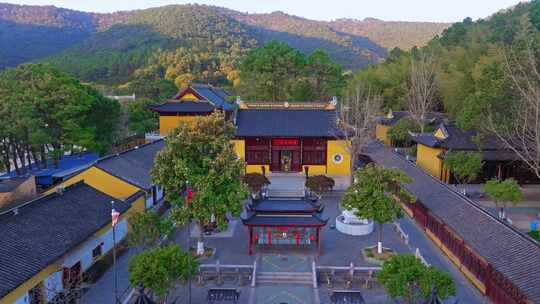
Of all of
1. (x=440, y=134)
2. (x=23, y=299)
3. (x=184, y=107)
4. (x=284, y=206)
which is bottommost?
(x=23, y=299)

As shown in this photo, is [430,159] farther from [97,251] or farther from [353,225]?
[97,251]

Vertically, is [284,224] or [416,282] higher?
[416,282]

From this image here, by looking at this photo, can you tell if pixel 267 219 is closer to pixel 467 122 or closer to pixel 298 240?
pixel 298 240

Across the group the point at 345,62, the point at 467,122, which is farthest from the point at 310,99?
the point at 345,62

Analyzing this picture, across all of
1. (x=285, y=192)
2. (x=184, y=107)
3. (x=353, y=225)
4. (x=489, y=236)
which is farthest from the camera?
(x=184, y=107)

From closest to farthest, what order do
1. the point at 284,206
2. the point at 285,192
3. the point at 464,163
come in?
the point at 284,206 → the point at 464,163 → the point at 285,192

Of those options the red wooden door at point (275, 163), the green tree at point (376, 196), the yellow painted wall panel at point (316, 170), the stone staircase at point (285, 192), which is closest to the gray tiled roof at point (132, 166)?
the stone staircase at point (285, 192)

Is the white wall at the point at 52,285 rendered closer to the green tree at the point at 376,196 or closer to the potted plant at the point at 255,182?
the green tree at the point at 376,196

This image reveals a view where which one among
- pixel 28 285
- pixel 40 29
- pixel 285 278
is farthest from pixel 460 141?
pixel 40 29
